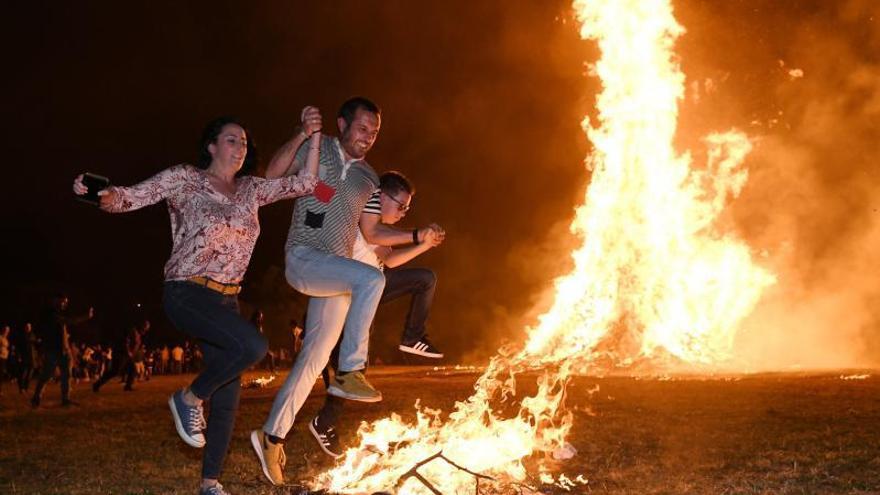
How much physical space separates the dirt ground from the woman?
814 millimetres

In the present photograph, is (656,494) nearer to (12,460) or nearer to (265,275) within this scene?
(12,460)

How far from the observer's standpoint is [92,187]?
4.41 m

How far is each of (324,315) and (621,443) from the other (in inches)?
138

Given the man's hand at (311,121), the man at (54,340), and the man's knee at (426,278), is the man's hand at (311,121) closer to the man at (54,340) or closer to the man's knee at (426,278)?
the man's knee at (426,278)

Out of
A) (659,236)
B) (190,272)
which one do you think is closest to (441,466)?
(190,272)

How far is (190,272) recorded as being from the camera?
473 centimetres

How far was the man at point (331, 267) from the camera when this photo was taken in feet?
17.7

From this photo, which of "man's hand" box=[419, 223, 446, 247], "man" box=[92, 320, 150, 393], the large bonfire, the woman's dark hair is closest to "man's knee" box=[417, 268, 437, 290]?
"man's hand" box=[419, 223, 446, 247]

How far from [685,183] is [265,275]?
28.7 meters

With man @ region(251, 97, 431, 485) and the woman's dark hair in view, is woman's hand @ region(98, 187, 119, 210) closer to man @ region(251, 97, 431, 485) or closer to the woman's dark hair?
the woman's dark hair

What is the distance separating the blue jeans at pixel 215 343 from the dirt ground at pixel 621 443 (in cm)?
70

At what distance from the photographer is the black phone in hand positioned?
4.39 m

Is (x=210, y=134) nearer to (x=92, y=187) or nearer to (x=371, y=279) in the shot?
(x=92, y=187)

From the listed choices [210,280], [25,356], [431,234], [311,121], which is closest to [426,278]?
[431,234]
